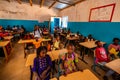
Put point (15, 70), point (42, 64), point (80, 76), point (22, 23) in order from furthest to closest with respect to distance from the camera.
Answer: point (22, 23) → point (15, 70) → point (42, 64) → point (80, 76)

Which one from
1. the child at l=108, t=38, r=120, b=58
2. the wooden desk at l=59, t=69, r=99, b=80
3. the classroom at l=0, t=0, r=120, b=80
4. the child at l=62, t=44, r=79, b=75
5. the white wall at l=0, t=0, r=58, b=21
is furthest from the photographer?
the white wall at l=0, t=0, r=58, b=21

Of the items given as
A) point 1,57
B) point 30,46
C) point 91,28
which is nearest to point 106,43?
point 91,28

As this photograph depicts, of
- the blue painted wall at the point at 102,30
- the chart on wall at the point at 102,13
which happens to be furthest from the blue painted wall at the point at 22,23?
the chart on wall at the point at 102,13

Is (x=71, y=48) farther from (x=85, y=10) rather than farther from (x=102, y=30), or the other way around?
(x=85, y=10)

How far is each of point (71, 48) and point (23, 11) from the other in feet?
28.5

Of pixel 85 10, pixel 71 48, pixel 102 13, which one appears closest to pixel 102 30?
pixel 102 13

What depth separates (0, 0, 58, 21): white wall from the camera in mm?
8367

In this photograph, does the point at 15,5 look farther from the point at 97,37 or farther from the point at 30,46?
the point at 97,37

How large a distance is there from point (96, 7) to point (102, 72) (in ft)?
10.8

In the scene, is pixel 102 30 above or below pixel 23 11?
below

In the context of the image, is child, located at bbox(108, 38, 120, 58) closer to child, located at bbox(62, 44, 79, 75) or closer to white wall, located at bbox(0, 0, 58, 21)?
child, located at bbox(62, 44, 79, 75)

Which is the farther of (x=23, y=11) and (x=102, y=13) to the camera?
(x=23, y=11)

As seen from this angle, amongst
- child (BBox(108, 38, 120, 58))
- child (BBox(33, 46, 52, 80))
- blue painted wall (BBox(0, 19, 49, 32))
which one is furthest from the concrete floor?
blue painted wall (BBox(0, 19, 49, 32))

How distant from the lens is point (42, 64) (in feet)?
6.23
